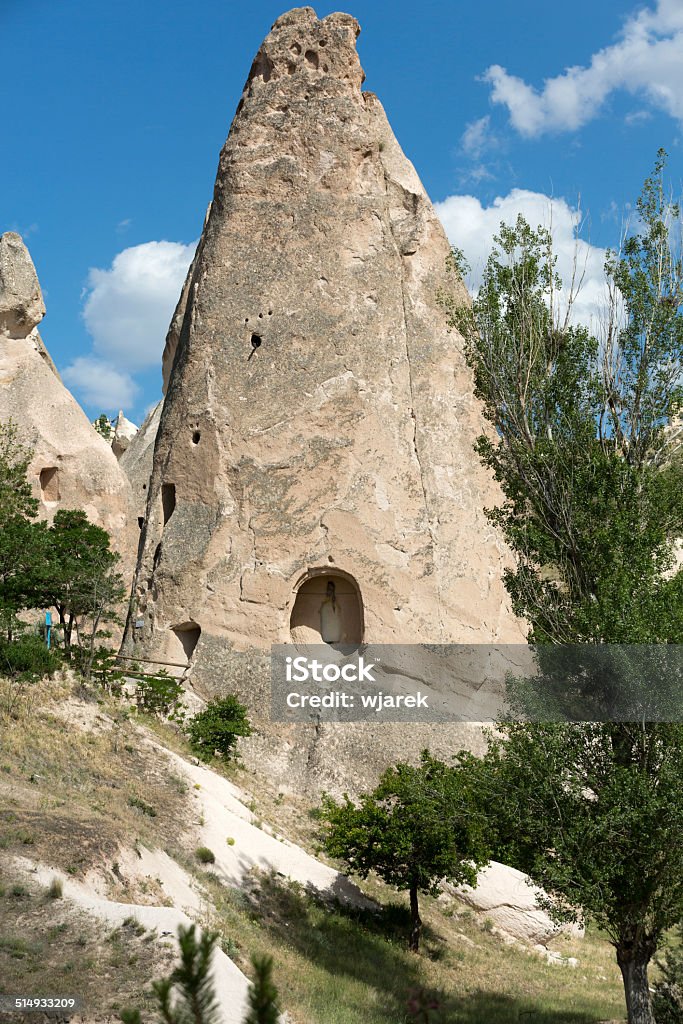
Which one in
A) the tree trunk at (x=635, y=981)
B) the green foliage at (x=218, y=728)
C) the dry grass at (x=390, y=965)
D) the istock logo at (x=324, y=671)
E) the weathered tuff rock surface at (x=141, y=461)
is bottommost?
the dry grass at (x=390, y=965)

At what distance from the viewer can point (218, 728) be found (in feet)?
50.8

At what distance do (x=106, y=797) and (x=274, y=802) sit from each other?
474 centimetres

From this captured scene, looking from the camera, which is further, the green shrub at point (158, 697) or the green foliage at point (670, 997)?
the green shrub at point (158, 697)

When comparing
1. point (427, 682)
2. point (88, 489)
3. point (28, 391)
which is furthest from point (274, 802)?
point (28, 391)

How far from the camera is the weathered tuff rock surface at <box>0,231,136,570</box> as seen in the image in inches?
977

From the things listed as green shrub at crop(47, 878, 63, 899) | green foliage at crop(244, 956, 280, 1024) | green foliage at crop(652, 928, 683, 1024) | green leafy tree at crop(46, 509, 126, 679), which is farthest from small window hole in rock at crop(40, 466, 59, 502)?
green foliage at crop(244, 956, 280, 1024)

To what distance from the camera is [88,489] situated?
25.0 meters

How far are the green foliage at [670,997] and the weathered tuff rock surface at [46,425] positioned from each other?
1701 cm

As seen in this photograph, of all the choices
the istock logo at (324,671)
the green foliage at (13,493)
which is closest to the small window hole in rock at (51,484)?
the green foliage at (13,493)

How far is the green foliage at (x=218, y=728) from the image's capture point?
15.4 metres

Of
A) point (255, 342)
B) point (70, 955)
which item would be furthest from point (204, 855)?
point (255, 342)

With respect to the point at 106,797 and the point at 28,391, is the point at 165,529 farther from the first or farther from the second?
the point at 28,391

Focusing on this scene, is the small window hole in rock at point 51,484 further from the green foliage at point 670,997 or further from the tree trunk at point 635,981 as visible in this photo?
the tree trunk at point 635,981

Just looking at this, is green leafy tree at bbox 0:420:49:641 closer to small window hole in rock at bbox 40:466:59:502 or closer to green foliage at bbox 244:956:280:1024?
small window hole in rock at bbox 40:466:59:502
